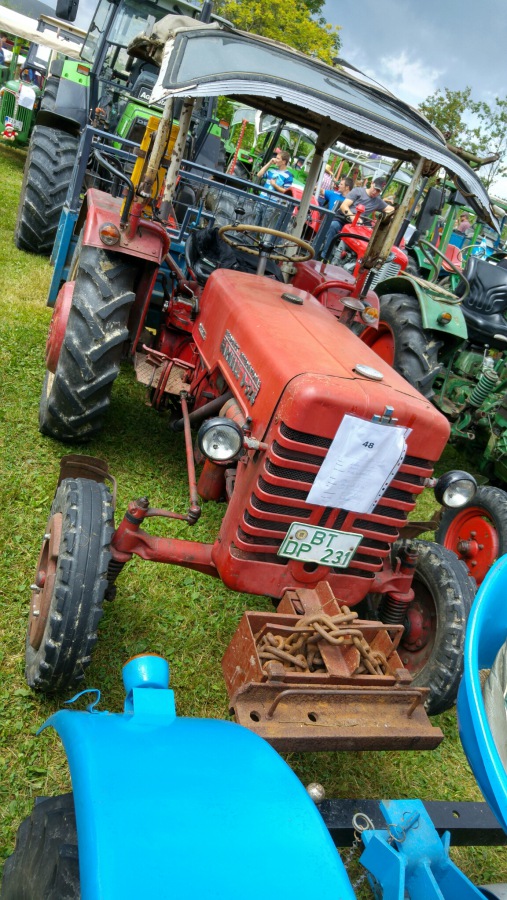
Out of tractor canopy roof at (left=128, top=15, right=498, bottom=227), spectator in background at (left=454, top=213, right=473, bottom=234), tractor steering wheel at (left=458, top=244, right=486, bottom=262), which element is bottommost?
tractor steering wheel at (left=458, top=244, right=486, bottom=262)

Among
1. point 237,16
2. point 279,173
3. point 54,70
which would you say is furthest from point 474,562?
point 237,16

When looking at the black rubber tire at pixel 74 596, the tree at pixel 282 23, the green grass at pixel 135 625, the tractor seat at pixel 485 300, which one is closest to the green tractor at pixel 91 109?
the green grass at pixel 135 625

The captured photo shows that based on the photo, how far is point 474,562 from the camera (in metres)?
4.44

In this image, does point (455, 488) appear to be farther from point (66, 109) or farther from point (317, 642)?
point (66, 109)

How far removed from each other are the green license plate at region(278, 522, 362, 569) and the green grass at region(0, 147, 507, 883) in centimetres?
79

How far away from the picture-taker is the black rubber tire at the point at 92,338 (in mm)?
3533

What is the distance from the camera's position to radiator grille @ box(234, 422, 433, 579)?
2.45 metres

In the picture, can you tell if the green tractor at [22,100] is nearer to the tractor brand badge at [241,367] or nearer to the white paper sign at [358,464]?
the tractor brand badge at [241,367]

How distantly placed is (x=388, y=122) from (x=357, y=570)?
1.91 m

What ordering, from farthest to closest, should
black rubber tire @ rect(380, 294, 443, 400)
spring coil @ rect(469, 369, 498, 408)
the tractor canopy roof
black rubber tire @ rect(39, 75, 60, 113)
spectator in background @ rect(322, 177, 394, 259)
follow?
spectator in background @ rect(322, 177, 394, 259) < black rubber tire @ rect(39, 75, 60, 113) < spring coil @ rect(469, 369, 498, 408) < black rubber tire @ rect(380, 294, 443, 400) < the tractor canopy roof

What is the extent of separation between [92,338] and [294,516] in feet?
5.15

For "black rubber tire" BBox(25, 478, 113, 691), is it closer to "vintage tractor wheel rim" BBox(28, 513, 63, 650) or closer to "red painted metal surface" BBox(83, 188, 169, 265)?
"vintage tractor wheel rim" BBox(28, 513, 63, 650)

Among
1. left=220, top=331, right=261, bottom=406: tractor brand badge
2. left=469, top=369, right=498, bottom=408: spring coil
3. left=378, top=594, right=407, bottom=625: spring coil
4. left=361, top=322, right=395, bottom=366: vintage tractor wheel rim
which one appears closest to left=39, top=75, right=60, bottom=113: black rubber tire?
left=361, top=322, right=395, bottom=366: vintage tractor wheel rim

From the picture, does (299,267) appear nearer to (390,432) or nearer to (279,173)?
(390,432)
